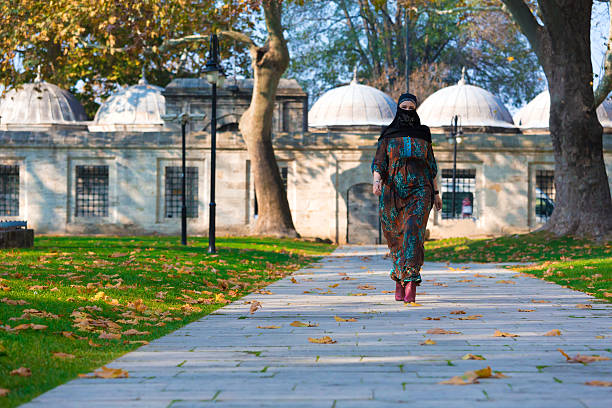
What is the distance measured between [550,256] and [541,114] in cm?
2808

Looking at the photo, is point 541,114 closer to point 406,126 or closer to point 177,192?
point 177,192

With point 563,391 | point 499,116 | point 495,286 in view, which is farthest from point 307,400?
point 499,116

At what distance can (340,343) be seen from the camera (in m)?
5.77

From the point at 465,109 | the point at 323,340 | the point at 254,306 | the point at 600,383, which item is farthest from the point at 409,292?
the point at 465,109

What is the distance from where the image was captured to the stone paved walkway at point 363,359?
3.98 meters

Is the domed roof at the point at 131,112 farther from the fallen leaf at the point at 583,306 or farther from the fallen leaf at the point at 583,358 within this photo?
the fallen leaf at the point at 583,358

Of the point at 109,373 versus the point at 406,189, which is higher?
the point at 406,189

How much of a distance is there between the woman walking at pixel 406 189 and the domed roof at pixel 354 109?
32.4 meters

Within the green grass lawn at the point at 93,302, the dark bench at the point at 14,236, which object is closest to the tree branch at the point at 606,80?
the green grass lawn at the point at 93,302

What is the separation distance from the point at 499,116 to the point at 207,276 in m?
33.6

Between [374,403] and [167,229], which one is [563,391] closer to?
[374,403]

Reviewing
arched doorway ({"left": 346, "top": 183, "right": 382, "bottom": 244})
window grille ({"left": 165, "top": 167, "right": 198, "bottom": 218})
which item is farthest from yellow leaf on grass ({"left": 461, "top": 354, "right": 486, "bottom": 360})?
window grille ({"left": 165, "top": 167, "right": 198, "bottom": 218})

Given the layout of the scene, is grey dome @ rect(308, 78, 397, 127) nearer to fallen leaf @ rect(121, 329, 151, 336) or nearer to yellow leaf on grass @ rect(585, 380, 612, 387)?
fallen leaf @ rect(121, 329, 151, 336)

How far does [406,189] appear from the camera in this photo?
331 inches
